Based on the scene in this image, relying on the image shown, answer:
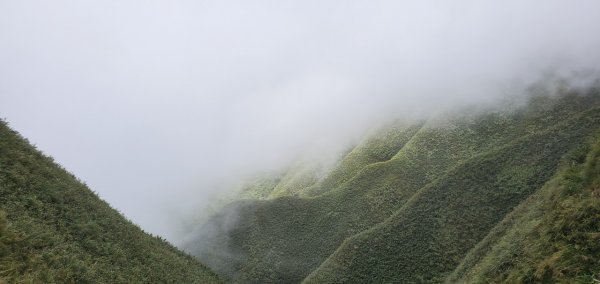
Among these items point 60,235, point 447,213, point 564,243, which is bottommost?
point 564,243

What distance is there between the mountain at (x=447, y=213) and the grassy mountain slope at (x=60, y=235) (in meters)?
24.9

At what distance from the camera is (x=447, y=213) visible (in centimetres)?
6344

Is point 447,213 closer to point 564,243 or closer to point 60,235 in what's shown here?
point 564,243

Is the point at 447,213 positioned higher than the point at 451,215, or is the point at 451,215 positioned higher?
the point at 447,213

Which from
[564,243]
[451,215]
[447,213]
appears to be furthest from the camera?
[447,213]

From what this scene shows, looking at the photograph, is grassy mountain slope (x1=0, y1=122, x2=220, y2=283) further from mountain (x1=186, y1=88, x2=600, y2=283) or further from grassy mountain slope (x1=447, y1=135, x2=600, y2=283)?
mountain (x1=186, y1=88, x2=600, y2=283)

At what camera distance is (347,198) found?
96500 mm

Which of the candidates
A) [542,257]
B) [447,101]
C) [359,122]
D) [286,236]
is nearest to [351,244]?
[286,236]

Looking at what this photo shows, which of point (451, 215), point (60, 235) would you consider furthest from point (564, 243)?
point (451, 215)

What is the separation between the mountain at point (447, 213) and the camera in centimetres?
2614

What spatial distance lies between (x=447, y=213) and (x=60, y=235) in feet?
174

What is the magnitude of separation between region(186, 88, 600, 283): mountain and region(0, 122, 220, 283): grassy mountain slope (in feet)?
81.9

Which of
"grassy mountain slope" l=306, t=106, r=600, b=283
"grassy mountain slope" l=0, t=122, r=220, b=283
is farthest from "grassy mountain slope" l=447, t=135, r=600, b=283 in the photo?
"grassy mountain slope" l=306, t=106, r=600, b=283

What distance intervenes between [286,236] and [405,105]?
2789 inches
